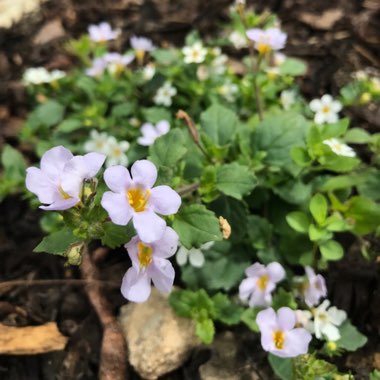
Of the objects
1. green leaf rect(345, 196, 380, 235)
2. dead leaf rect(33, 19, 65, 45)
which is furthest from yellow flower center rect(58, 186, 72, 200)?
dead leaf rect(33, 19, 65, 45)

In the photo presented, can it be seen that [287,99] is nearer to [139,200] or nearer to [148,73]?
[148,73]

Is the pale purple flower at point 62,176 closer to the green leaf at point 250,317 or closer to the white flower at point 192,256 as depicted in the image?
the white flower at point 192,256

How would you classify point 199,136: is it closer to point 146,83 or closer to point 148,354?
point 146,83

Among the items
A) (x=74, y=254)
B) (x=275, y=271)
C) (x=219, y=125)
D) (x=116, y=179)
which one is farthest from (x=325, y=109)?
(x=74, y=254)

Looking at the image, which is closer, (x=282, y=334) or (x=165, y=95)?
(x=282, y=334)

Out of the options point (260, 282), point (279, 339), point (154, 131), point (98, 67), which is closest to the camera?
point (279, 339)

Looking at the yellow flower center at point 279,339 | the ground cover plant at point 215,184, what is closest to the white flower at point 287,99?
the ground cover plant at point 215,184
